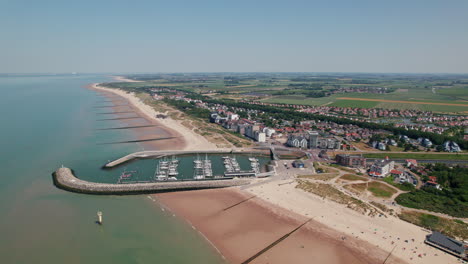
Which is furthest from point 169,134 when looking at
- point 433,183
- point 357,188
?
point 433,183

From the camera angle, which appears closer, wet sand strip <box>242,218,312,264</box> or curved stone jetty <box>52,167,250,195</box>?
wet sand strip <box>242,218,312,264</box>

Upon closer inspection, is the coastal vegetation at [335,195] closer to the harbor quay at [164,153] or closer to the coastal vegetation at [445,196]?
the coastal vegetation at [445,196]

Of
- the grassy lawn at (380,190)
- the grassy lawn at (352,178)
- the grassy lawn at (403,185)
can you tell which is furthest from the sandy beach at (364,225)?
the grassy lawn at (403,185)

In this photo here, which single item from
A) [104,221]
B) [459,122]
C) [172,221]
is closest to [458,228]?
[172,221]

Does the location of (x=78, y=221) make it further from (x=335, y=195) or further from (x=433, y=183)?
(x=433, y=183)

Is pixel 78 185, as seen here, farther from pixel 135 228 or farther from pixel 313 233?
pixel 313 233

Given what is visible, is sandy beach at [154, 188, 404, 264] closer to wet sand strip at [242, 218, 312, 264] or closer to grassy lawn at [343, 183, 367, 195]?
wet sand strip at [242, 218, 312, 264]

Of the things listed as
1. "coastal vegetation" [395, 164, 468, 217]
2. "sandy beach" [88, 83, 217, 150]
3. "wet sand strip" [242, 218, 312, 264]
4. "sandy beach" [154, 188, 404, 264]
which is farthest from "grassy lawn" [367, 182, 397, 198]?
"sandy beach" [88, 83, 217, 150]
